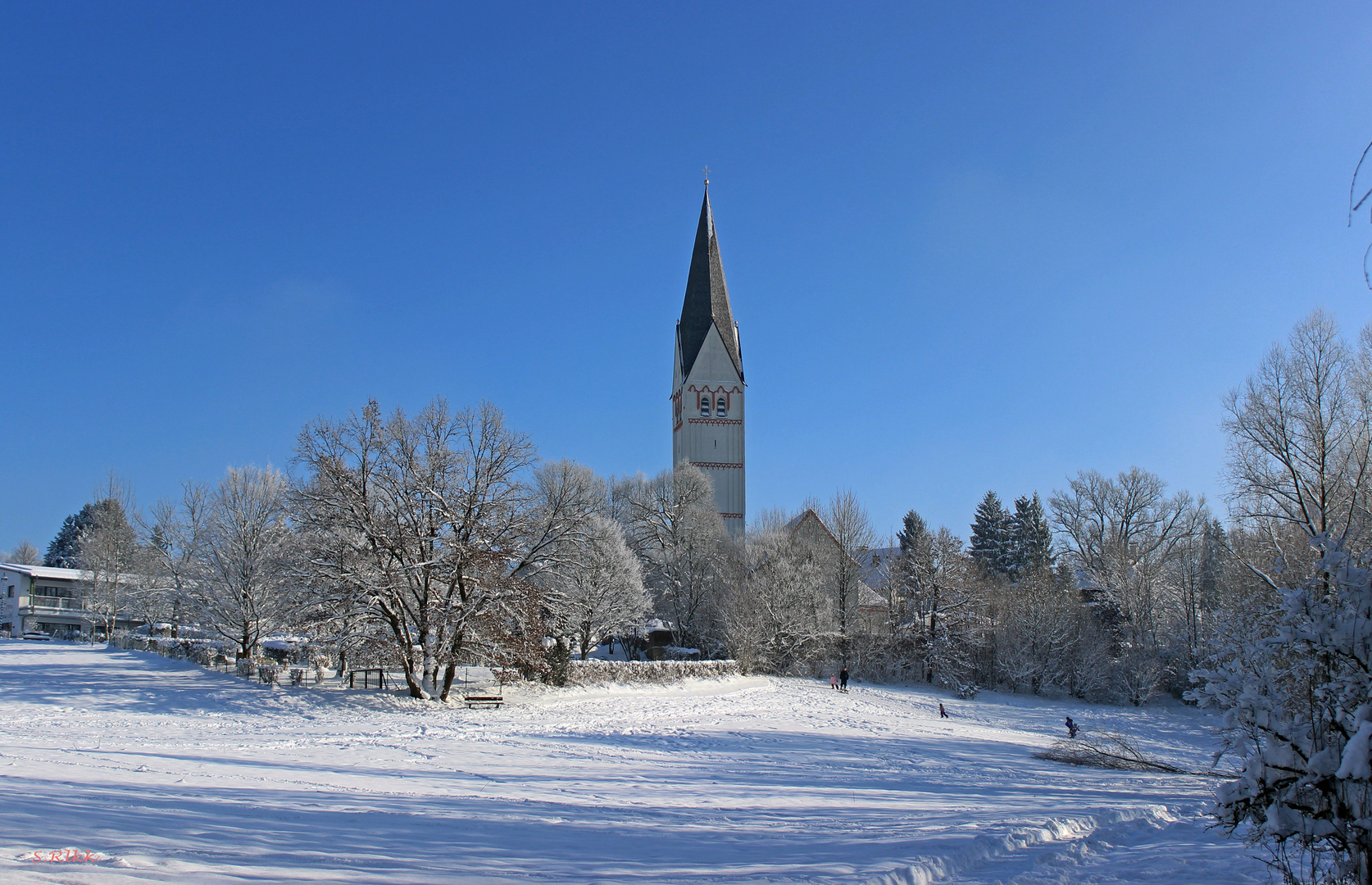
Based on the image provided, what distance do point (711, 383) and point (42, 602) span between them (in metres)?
54.5

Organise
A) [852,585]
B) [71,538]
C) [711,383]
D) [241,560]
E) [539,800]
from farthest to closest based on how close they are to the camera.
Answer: [71,538]
[711,383]
[852,585]
[241,560]
[539,800]

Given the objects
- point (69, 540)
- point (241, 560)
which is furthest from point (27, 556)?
point (241, 560)

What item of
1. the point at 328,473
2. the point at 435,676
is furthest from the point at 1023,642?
the point at 328,473

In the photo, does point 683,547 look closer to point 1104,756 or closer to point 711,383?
point 711,383

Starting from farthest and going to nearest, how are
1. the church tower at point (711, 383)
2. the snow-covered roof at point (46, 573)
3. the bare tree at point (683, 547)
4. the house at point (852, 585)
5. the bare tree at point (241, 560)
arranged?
the church tower at point (711, 383)
the snow-covered roof at point (46, 573)
the bare tree at point (683, 547)
the house at point (852, 585)
the bare tree at point (241, 560)

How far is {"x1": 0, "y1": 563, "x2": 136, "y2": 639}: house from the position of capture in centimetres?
6006

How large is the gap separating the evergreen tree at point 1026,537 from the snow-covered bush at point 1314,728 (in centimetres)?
5996

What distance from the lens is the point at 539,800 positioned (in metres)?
10.7

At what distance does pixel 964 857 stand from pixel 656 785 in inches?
221

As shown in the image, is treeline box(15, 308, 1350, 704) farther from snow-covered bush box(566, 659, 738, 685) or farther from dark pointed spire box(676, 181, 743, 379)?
dark pointed spire box(676, 181, 743, 379)

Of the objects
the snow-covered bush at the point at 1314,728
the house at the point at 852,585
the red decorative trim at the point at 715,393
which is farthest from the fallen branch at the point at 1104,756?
the red decorative trim at the point at 715,393

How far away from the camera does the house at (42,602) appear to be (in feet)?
197

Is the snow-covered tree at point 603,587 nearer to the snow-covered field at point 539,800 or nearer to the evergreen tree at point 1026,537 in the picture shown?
the snow-covered field at point 539,800

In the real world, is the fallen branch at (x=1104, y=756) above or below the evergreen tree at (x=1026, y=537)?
below
